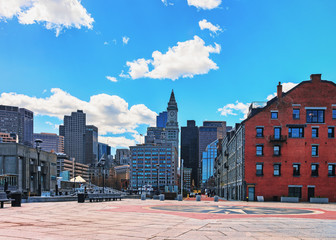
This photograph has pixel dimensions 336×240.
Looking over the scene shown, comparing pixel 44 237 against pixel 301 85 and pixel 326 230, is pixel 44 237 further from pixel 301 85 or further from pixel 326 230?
pixel 301 85

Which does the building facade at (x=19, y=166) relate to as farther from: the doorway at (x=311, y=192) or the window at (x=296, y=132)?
the doorway at (x=311, y=192)

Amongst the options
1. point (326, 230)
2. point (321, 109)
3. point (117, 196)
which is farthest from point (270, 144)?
point (326, 230)

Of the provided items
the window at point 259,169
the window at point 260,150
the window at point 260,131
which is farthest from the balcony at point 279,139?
the window at point 259,169

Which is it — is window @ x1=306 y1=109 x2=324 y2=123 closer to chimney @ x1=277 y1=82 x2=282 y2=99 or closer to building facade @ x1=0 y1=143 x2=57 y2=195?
chimney @ x1=277 y1=82 x2=282 y2=99

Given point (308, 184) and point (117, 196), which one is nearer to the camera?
point (117, 196)

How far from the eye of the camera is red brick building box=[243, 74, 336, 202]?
58.1m

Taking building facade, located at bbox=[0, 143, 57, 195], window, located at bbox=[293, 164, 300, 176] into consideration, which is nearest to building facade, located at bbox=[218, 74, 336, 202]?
window, located at bbox=[293, 164, 300, 176]

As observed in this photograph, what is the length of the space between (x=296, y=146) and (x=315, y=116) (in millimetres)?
5748

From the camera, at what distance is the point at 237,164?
6825 cm

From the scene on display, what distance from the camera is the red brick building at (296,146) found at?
5812cm

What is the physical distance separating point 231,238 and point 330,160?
172ft

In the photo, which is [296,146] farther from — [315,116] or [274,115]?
[274,115]

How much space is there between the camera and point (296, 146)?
58.9 metres

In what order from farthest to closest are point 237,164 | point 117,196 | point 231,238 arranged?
point 237,164 < point 117,196 < point 231,238
